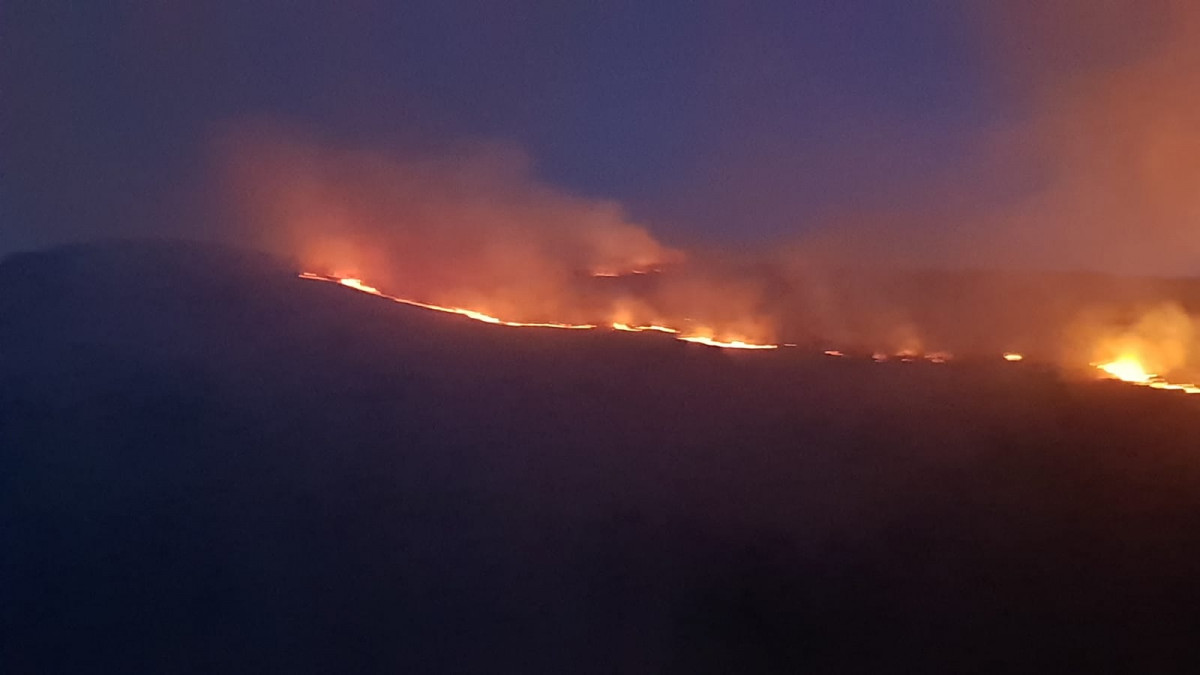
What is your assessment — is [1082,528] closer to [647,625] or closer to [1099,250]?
[647,625]

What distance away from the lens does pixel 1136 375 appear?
9.35ft

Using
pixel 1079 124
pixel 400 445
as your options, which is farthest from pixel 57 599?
pixel 1079 124

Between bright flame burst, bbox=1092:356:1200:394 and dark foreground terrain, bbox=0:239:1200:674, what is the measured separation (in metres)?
0.07

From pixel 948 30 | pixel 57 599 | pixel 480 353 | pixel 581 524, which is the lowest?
pixel 57 599

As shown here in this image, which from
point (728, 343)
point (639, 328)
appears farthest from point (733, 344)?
point (639, 328)

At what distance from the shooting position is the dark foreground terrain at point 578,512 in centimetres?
233

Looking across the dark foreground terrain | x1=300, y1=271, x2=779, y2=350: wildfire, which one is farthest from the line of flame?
the dark foreground terrain

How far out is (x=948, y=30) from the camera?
3.53 m

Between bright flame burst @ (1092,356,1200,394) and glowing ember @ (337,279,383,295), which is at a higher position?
glowing ember @ (337,279,383,295)

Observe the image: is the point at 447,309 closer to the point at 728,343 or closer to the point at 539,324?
the point at 539,324

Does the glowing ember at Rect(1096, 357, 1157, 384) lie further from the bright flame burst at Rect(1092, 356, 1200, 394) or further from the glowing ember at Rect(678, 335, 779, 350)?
the glowing ember at Rect(678, 335, 779, 350)

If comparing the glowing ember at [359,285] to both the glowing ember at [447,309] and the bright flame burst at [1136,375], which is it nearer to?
the glowing ember at [447,309]

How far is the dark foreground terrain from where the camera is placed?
2.33 m

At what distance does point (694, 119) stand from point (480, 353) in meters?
1.24
